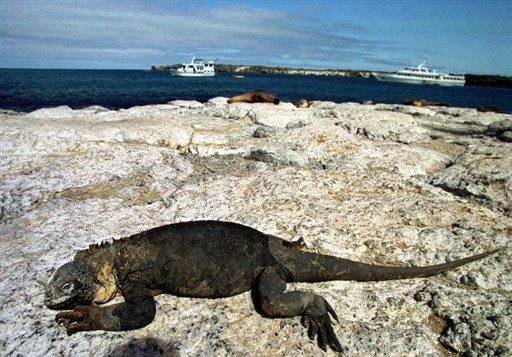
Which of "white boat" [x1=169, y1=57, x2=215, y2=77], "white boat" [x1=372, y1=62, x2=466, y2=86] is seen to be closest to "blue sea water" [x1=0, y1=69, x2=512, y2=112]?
"white boat" [x1=169, y1=57, x2=215, y2=77]

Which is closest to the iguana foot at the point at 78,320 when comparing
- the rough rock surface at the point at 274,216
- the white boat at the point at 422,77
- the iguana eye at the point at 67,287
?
the rough rock surface at the point at 274,216

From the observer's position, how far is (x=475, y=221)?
218 inches

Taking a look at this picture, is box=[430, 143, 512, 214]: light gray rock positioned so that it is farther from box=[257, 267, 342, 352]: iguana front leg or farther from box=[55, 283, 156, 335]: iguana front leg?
box=[55, 283, 156, 335]: iguana front leg

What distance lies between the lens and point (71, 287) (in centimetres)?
371

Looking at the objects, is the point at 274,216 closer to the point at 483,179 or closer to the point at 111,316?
the point at 111,316

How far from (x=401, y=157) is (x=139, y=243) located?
6.34 metres

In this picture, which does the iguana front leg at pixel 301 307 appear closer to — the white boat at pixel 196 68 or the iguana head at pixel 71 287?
the iguana head at pixel 71 287

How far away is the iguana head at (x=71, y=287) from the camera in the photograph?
3.66 m

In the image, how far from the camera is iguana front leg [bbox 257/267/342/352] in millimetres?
3607

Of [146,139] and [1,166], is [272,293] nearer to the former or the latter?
[1,166]

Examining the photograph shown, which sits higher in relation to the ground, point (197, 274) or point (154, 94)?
point (197, 274)

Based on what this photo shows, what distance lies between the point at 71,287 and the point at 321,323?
256 centimetres

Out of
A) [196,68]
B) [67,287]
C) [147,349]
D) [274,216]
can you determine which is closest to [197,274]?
[147,349]

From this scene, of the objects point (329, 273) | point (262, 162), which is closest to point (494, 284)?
point (329, 273)
